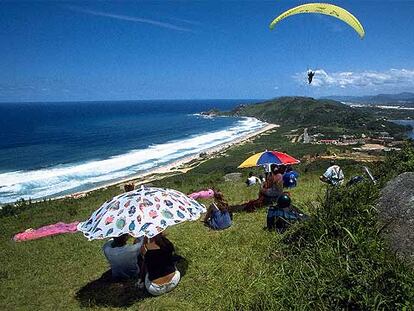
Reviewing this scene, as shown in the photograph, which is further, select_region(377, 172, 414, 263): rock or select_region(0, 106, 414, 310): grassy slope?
select_region(377, 172, 414, 263): rock

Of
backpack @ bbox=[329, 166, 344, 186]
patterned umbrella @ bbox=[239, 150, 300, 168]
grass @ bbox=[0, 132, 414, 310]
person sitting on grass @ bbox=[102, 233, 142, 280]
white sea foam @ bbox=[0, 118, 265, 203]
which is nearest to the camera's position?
grass @ bbox=[0, 132, 414, 310]

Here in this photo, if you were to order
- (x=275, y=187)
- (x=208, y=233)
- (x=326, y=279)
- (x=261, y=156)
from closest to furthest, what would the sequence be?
1. (x=326, y=279)
2. (x=208, y=233)
3. (x=275, y=187)
4. (x=261, y=156)

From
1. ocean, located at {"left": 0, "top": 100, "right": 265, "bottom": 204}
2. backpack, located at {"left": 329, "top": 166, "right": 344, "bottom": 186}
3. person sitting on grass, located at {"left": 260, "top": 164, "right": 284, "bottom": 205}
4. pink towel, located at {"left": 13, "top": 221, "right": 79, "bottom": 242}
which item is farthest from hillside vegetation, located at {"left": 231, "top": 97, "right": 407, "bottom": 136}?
pink towel, located at {"left": 13, "top": 221, "right": 79, "bottom": 242}

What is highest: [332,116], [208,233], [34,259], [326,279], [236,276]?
[326,279]

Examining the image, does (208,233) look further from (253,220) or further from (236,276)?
(236,276)

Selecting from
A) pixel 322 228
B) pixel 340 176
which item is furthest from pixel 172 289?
pixel 340 176

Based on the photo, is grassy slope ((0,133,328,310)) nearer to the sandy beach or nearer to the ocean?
the sandy beach
